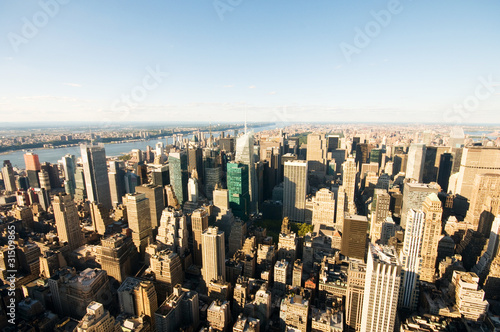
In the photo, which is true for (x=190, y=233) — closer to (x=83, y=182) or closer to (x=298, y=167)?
(x=298, y=167)

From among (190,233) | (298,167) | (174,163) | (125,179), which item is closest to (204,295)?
(190,233)

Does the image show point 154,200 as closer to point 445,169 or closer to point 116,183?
point 116,183

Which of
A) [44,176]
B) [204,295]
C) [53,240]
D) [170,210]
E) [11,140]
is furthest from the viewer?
[11,140]

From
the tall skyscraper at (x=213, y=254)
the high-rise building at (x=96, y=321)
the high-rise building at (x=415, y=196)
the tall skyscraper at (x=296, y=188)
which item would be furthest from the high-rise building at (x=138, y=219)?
the high-rise building at (x=415, y=196)

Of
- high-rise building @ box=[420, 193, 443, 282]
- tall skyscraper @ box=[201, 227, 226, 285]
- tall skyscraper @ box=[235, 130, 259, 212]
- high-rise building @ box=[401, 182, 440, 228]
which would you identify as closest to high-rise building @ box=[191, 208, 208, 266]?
tall skyscraper @ box=[201, 227, 226, 285]

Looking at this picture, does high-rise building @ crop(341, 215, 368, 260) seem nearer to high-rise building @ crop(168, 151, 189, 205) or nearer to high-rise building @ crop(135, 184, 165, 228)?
high-rise building @ crop(135, 184, 165, 228)
